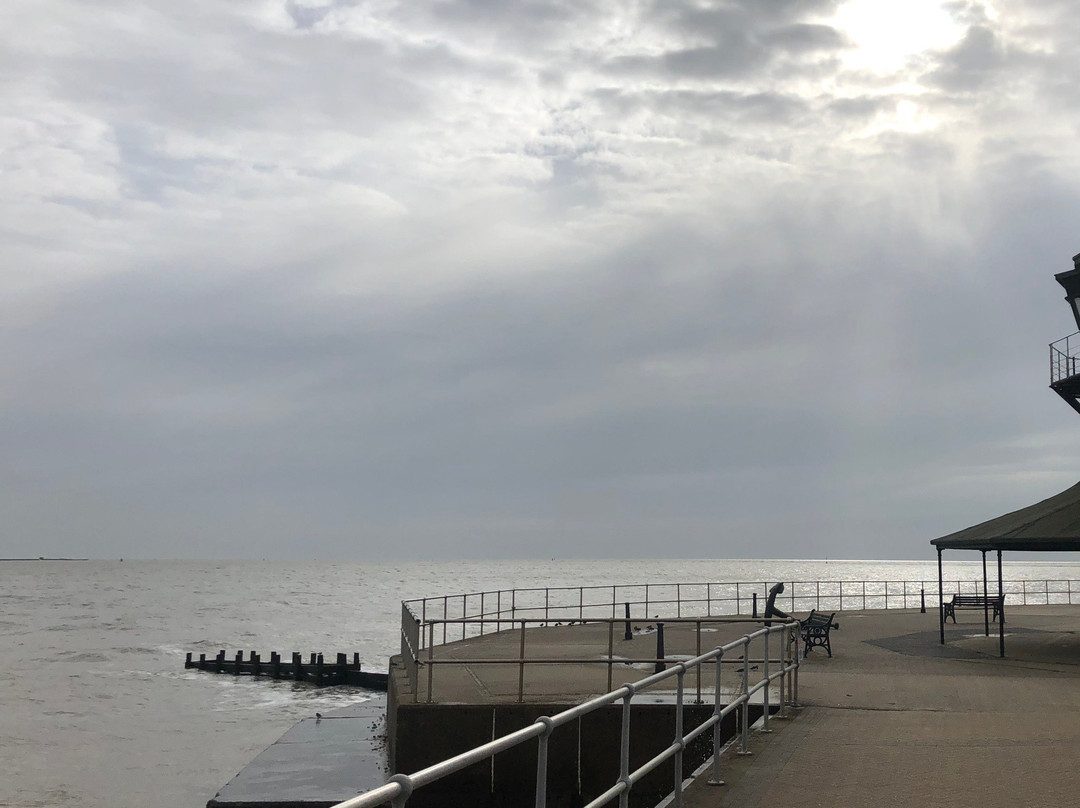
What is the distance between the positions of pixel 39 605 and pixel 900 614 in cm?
11282

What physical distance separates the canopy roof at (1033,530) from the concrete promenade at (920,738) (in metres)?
2.33

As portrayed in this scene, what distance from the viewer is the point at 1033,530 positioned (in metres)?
22.2

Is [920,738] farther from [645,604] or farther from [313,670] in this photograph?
[313,670]

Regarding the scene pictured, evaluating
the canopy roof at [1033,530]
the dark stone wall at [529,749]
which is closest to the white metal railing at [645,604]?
the dark stone wall at [529,749]

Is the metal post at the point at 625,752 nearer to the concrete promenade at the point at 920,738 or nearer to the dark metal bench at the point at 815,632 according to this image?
the concrete promenade at the point at 920,738

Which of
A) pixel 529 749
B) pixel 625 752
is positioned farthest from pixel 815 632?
pixel 625 752

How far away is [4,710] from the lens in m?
42.4

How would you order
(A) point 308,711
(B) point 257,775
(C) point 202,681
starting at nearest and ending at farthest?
(B) point 257,775, (A) point 308,711, (C) point 202,681

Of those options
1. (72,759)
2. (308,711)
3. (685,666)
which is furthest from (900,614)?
(685,666)

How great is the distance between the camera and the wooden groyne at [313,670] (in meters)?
45.2

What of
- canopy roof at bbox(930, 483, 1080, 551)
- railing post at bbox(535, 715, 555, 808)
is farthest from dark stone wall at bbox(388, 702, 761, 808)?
canopy roof at bbox(930, 483, 1080, 551)

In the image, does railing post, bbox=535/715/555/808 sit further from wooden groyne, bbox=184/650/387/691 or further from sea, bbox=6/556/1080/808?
wooden groyne, bbox=184/650/387/691

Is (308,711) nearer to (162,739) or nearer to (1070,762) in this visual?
(162,739)

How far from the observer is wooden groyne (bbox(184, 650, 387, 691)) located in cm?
4525
